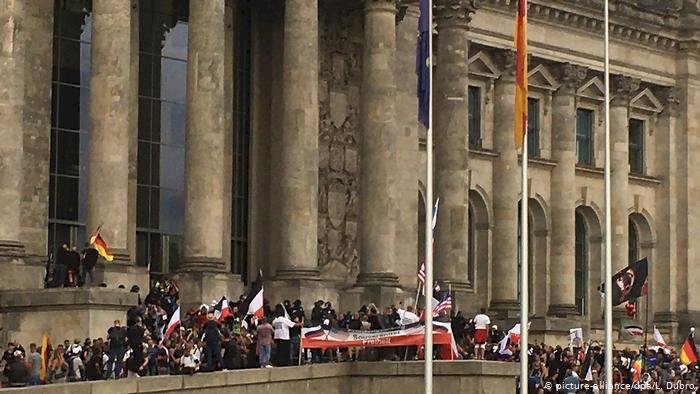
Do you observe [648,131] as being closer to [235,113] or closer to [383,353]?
[235,113]

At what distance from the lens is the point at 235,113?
5916cm

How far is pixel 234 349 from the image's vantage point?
4378 cm

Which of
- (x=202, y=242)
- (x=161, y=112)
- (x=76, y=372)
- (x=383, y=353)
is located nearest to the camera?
(x=76, y=372)

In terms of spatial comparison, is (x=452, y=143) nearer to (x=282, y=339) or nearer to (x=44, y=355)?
(x=282, y=339)

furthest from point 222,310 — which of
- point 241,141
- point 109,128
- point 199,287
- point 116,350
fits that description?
point 241,141

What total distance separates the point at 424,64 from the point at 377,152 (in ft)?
52.6

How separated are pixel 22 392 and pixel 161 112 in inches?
850

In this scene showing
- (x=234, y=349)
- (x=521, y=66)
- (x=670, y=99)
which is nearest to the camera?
(x=521, y=66)

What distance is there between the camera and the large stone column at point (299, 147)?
55094 millimetres

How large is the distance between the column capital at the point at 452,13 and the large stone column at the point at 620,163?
13.1 meters

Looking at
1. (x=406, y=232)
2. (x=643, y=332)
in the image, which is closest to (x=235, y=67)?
(x=406, y=232)

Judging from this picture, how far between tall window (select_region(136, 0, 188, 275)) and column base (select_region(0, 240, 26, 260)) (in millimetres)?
8572

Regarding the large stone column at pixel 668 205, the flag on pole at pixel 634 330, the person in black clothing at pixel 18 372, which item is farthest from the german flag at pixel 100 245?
the large stone column at pixel 668 205

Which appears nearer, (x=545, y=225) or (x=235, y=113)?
(x=235, y=113)
